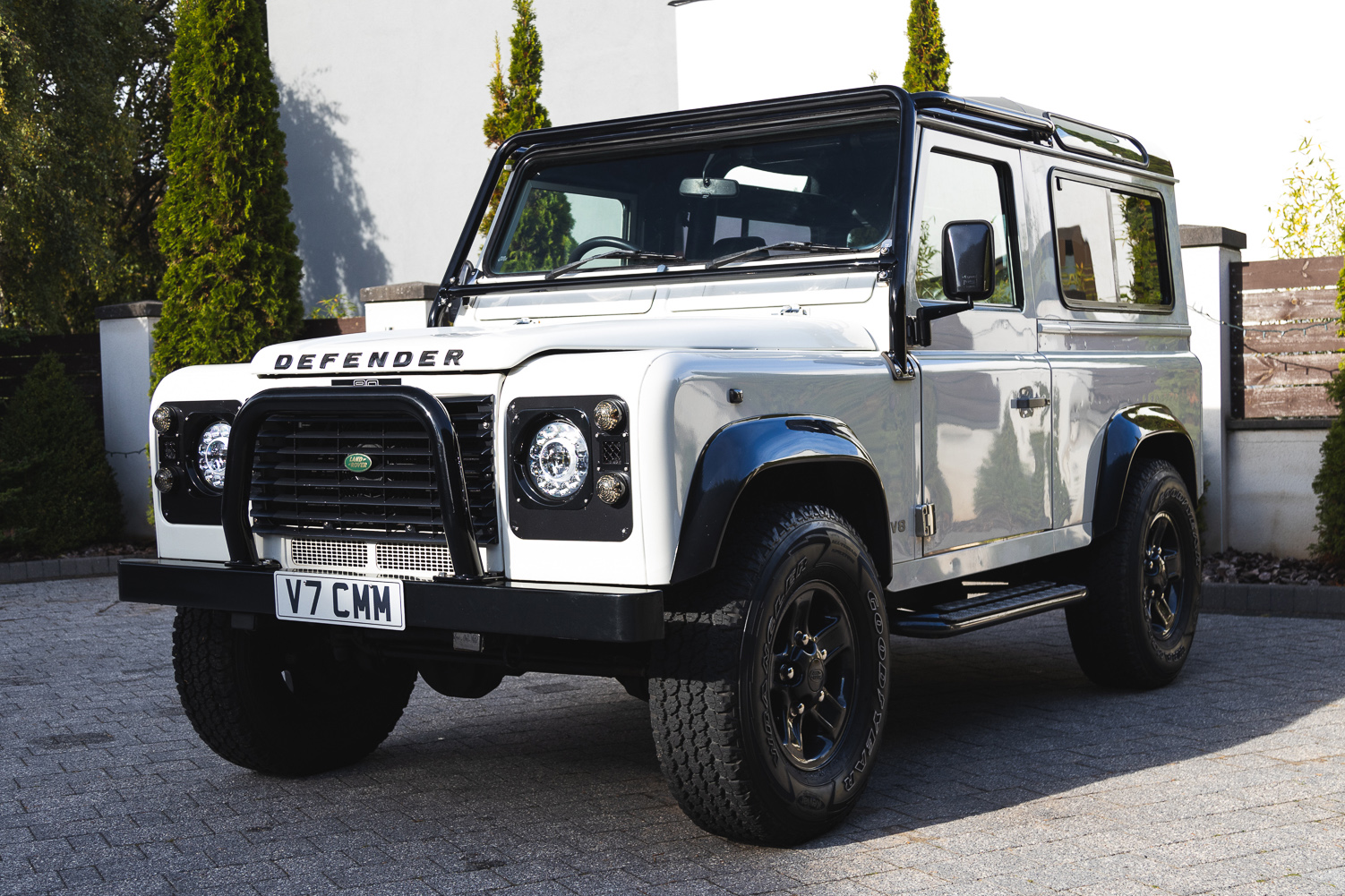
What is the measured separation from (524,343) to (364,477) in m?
0.63

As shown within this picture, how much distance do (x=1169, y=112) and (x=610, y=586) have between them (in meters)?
9.85

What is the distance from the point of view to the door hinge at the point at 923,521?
4.49m

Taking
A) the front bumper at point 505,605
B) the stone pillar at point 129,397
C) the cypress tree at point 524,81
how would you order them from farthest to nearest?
the cypress tree at point 524,81 < the stone pillar at point 129,397 < the front bumper at point 505,605

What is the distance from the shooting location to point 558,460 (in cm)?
353

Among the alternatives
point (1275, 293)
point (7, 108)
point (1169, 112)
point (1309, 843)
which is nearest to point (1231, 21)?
point (1169, 112)

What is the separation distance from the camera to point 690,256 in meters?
4.88

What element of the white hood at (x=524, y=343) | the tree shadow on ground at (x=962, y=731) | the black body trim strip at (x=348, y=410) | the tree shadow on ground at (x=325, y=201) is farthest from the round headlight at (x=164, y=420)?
the tree shadow on ground at (x=325, y=201)

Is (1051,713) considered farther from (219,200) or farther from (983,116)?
(219,200)

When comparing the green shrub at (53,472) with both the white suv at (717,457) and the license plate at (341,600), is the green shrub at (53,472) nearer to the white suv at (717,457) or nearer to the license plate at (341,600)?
the white suv at (717,457)

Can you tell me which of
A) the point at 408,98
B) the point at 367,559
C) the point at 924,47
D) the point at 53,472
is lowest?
the point at 53,472

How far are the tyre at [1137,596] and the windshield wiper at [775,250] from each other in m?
2.02

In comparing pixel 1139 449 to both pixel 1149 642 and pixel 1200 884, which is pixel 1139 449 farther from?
pixel 1200 884

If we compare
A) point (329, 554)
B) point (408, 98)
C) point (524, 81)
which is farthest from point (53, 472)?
point (408, 98)

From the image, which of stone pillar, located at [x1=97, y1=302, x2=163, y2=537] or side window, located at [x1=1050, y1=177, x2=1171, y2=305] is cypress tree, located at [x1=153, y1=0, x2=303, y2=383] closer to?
stone pillar, located at [x1=97, y1=302, x2=163, y2=537]
